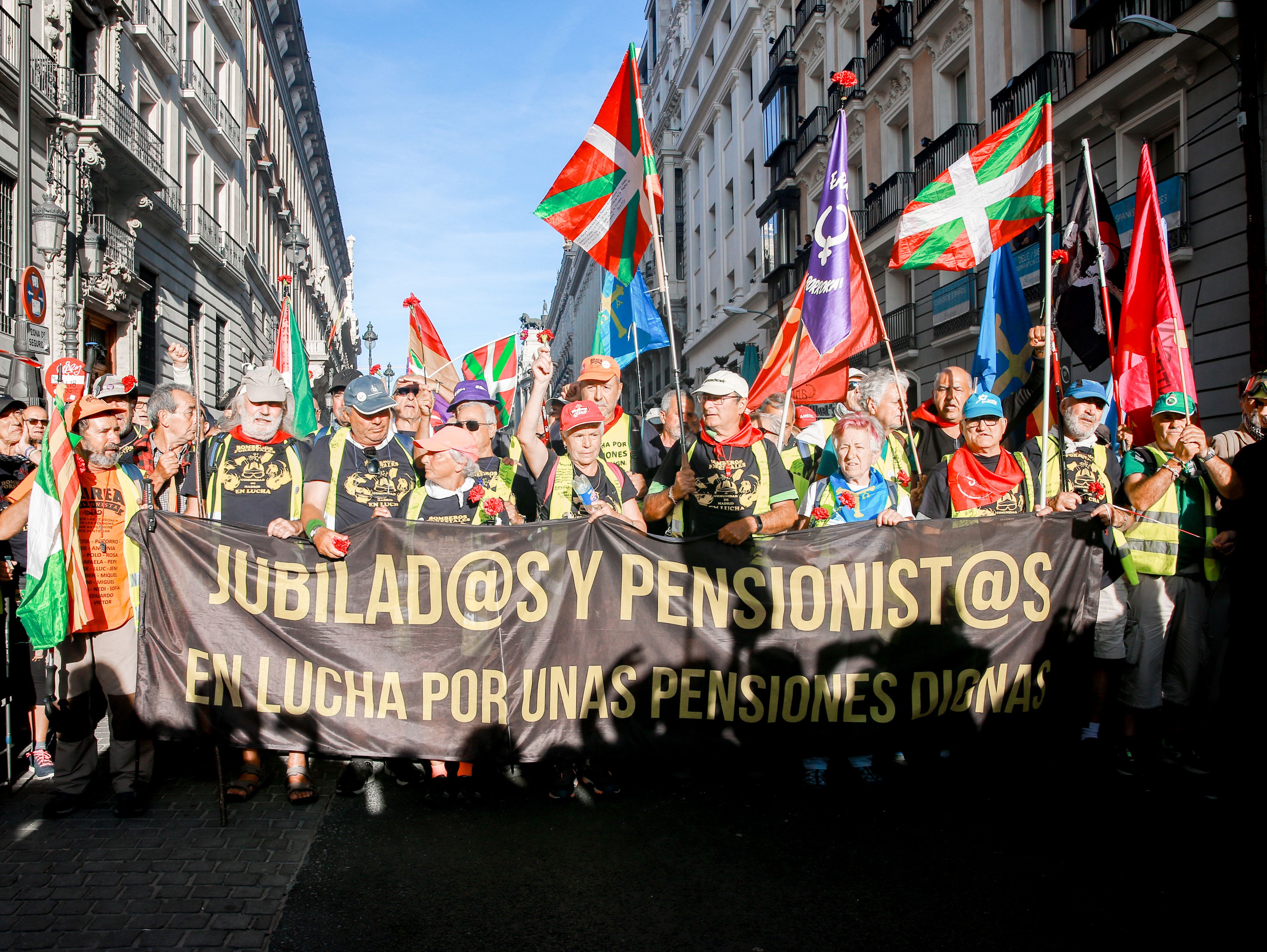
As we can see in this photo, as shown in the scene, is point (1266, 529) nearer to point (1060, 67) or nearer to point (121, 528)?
point (121, 528)

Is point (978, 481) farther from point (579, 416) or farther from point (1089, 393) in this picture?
point (579, 416)

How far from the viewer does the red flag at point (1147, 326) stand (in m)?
4.99

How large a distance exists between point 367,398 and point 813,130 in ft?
81.7

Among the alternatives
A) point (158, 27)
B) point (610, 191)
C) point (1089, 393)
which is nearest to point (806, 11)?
point (158, 27)

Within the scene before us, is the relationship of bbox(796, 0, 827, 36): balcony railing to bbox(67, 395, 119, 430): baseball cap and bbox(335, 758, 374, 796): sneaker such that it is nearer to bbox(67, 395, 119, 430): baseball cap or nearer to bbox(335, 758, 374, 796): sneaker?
bbox(67, 395, 119, 430): baseball cap

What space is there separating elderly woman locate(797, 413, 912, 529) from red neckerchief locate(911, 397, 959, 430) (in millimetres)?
1221

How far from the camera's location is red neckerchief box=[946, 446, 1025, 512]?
14.9 feet

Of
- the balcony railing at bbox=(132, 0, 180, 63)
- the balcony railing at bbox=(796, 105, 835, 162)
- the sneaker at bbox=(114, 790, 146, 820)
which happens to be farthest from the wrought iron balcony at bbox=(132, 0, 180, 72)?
the sneaker at bbox=(114, 790, 146, 820)

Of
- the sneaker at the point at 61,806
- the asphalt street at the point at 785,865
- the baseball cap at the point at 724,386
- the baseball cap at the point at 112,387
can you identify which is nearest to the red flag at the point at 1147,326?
the asphalt street at the point at 785,865

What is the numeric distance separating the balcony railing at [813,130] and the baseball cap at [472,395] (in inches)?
869

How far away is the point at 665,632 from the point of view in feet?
13.1

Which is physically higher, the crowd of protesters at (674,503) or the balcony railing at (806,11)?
the balcony railing at (806,11)

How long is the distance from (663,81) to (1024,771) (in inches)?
1870

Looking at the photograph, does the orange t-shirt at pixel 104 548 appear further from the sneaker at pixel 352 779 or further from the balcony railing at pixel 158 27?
the balcony railing at pixel 158 27
